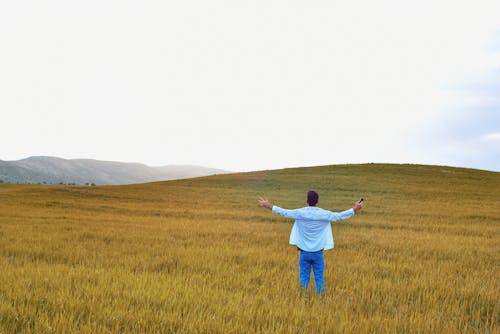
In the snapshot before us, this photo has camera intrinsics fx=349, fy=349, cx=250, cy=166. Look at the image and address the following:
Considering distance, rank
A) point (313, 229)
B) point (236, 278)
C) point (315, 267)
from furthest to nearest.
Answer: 1. point (236, 278)
2. point (315, 267)
3. point (313, 229)

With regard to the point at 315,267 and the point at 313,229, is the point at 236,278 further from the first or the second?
the point at 313,229

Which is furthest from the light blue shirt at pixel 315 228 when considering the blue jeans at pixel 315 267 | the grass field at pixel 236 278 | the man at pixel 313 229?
the grass field at pixel 236 278

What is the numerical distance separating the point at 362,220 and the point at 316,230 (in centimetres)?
1496

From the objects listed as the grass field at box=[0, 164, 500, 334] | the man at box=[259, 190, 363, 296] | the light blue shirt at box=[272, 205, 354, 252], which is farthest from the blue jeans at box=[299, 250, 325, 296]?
the grass field at box=[0, 164, 500, 334]

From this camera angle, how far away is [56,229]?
1459cm

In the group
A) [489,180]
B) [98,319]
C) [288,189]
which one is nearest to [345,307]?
[98,319]

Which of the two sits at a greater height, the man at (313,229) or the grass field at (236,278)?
the man at (313,229)

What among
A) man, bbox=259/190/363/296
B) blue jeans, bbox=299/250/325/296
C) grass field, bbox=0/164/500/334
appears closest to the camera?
grass field, bbox=0/164/500/334

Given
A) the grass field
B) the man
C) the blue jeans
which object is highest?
the man

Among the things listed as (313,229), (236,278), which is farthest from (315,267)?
(236,278)

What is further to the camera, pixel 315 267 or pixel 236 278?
pixel 236 278

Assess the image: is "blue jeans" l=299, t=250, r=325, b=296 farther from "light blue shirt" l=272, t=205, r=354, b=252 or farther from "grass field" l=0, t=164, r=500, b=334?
"grass field" l=0, t=164, r=500, b=334

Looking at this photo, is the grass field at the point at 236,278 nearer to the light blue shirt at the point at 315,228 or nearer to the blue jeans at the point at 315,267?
the blue jeans at the point at 315,267

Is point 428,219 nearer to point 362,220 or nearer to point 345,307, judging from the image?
point 362,220
